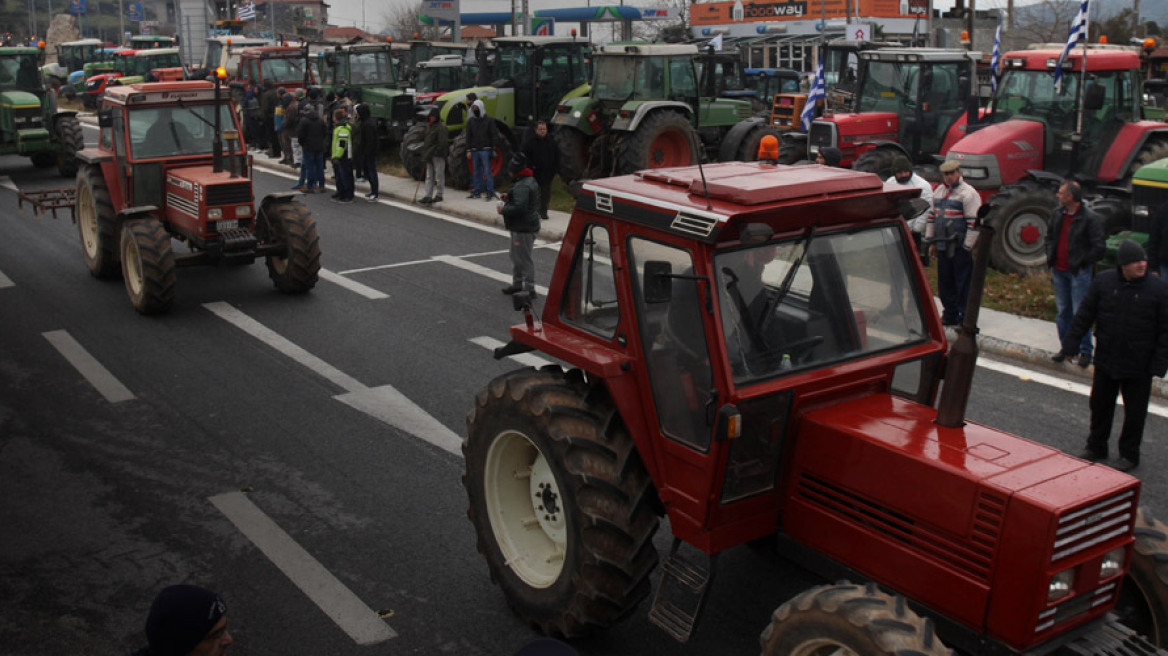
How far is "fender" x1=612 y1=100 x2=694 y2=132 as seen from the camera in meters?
19.0

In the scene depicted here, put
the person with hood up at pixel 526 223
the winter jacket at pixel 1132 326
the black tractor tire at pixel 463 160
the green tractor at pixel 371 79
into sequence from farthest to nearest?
the green tractor at pixel 371 79
the black tractor tire at pixel 463 160
the person with hood up at pixel 526 223
the winter jacket at pixel 1132 326

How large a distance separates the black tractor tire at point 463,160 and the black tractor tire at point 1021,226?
9.83 m

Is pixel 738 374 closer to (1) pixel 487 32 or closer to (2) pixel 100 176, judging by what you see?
(2) pixel 100 176

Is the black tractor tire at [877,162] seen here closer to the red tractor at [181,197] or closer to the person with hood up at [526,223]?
the person with hood up at [526,223]

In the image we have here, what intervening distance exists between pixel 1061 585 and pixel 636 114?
50.9 feet

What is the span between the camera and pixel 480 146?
781 inches

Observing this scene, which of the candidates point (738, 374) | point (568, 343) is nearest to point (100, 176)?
point (568, 343)

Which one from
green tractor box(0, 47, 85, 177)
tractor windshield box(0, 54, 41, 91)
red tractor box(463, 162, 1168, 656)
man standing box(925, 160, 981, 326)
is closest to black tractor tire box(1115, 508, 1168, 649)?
red tractor box(463, 162, 1168, 656)

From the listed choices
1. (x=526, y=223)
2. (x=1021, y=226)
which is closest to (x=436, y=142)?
(x=526, y=223)

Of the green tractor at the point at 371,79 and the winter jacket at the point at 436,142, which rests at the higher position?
the green tractor at the point at 371,79

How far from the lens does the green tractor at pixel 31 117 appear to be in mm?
23938

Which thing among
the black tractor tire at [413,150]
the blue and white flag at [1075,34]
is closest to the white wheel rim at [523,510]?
the blue and white flag at [1075,34]

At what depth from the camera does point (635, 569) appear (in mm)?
5375

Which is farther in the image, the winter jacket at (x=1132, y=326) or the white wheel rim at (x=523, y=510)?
the winter jacket at (x=1132, y=326)
